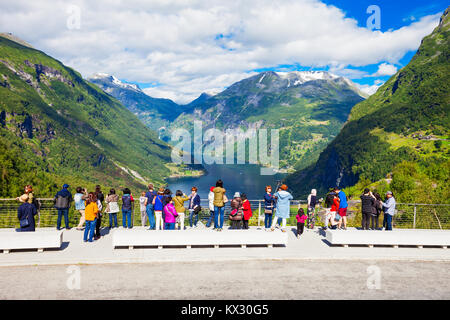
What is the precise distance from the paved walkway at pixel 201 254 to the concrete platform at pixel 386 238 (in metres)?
0.33

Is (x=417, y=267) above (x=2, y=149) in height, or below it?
below

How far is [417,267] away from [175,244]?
1229 cm

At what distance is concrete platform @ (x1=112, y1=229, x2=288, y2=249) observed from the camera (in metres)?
18.5

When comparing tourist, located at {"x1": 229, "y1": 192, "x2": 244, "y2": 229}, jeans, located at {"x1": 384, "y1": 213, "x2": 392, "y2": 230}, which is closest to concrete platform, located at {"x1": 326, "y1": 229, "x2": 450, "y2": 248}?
jeans, located at {"x1": 384, "y1": 213, "x2": 392, "y2": 230}

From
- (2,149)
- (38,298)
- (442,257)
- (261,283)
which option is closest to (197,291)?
(261,283)

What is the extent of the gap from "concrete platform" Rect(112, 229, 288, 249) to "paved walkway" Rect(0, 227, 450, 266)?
0.33 meters

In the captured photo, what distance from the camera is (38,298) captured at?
12961 millimetres

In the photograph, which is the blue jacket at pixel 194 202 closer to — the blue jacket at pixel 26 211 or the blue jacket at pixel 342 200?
the blue jacket at pixel 26 211

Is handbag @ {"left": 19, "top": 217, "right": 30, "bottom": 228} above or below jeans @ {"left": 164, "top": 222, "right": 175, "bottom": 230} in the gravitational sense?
above

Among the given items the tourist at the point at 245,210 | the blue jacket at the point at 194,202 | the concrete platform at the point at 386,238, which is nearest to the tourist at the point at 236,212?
the tourist at the point at 245,210

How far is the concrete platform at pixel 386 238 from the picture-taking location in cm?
1986

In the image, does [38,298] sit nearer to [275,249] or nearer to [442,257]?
[275,249]

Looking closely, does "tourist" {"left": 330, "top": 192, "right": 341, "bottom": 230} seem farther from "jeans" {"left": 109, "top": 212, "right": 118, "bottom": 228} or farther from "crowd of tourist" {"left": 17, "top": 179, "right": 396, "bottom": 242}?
"jeans" {"left": 109, "top": 212, "right": 118, "bottom": 228}
